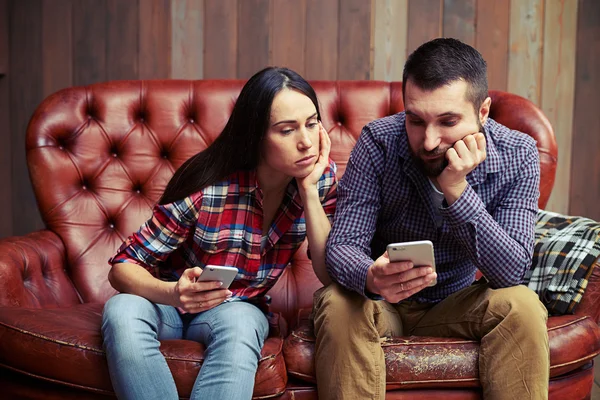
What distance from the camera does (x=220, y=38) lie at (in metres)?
2.88

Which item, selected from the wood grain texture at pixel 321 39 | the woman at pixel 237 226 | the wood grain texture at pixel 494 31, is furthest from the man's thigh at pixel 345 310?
the wood grain texture at pixel 494 31

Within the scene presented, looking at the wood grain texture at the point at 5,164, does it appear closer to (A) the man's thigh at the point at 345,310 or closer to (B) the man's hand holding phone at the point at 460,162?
(A) the man's thigh at the point at 345,310

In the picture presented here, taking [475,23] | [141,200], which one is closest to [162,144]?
[141,200]

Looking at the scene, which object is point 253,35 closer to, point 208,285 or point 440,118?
point 440,118

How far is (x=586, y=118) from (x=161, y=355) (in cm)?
198

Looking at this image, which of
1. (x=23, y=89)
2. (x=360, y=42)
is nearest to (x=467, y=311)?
(x=360, y=42)

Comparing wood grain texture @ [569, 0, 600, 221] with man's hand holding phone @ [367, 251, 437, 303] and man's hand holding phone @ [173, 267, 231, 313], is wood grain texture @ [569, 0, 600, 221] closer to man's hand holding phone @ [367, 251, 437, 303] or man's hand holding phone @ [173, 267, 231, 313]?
man's hand holding phone @ [367, 251, 437, 303]

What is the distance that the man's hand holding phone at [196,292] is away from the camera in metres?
1.55

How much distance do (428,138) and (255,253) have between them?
0.51 m

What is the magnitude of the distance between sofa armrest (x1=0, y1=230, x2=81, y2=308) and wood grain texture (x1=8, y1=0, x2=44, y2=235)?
1.08m

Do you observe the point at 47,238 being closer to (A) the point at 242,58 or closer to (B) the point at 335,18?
(A) the point at 242,58

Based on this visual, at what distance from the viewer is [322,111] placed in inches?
93.7

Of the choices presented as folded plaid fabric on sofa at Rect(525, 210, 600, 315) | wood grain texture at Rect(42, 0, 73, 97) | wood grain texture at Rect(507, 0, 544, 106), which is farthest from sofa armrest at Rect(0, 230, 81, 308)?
wood grain texture at Rect(507, 0, 544, 106)

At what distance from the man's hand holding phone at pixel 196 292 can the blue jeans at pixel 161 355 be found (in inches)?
2.9
